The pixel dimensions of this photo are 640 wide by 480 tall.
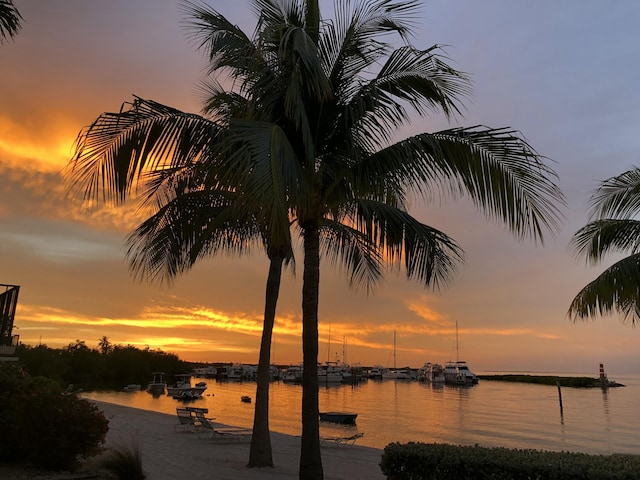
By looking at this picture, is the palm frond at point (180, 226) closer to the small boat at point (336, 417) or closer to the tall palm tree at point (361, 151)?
the tall palm tree at point (361, 151)

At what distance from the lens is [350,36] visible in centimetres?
870

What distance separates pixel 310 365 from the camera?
26.9 ft

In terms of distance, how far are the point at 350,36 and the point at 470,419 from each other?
55.8 metres

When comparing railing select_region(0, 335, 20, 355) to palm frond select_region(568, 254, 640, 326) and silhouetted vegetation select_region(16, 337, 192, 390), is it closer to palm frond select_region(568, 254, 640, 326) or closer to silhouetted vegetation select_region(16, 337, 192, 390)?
palm frond select_region(568, 254, 640, 326)

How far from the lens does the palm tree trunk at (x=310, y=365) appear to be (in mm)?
8016

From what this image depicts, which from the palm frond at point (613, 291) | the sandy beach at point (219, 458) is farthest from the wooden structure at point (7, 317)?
the palm frond at point (613, 291)

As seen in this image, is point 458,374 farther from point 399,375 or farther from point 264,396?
point 264,396

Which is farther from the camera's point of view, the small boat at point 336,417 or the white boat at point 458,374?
the white boat at point 458,374

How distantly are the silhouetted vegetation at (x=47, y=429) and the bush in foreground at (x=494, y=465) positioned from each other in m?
5.53

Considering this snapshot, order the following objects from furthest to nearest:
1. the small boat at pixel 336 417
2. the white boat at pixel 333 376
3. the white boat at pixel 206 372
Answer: the white boat at pixel 206 372 < the white boat at pixel 333 376 < the small boat at pixel 336 417

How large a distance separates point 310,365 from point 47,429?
482 cm

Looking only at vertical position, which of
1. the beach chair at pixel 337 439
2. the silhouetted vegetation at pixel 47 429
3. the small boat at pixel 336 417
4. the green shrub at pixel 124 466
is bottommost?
the small boat at pixel 336 417

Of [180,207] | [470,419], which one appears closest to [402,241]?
[180,207]

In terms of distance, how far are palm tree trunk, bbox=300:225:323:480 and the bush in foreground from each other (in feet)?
4.29
